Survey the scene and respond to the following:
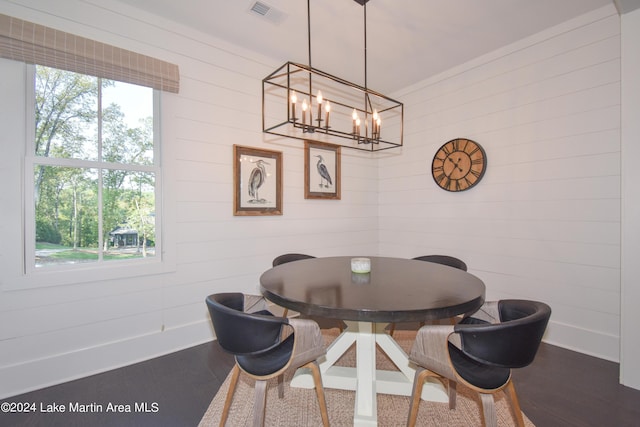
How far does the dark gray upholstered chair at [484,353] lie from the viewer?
1.20 metres

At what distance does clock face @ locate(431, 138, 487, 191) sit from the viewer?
10.3 ft

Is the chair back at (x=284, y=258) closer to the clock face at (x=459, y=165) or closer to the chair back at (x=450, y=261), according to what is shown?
the chair back at (x=450, y=261)

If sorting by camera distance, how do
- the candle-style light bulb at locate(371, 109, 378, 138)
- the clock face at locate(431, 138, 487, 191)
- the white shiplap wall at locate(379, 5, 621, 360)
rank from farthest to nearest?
the clock face at locate(431, 138, 487, 191), the white shiplap wall at locate(379, 5, 621, 360), the candle-style light bulb at locate(371, 109, 378, 138)

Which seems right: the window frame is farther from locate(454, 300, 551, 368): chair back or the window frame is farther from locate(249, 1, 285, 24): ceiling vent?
locate(454, 300, 551, 368): chair back

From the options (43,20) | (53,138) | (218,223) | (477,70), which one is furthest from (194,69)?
(477,70)

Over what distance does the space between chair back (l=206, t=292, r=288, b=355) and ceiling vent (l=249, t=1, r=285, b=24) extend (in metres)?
2.30

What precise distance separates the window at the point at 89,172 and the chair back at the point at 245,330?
153 cm

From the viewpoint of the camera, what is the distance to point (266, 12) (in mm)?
2400

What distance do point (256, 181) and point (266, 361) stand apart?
6.49 ft

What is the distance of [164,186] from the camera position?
2.52 meters

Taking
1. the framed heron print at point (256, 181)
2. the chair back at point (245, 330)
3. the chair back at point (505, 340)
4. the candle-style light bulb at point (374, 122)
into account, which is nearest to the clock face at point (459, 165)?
the candle-style light bulb at point (374, 122)

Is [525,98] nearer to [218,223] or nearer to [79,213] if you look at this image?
[218,223]

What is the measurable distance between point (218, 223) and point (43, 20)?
1902 mm

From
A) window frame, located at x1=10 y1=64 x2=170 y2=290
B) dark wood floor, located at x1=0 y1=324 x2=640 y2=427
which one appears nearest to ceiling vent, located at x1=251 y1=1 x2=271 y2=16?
window frame, located at x1=10 y1=64 x2=170 y2=290
